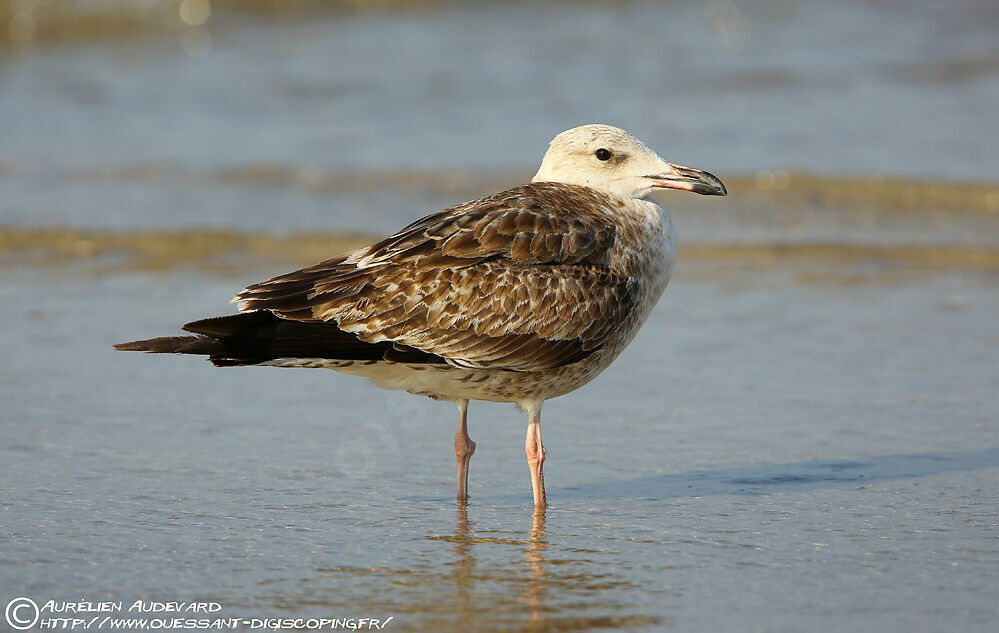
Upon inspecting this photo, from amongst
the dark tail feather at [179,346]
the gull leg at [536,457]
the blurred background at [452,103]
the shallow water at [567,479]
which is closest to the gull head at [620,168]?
the gull leg at [536,457]

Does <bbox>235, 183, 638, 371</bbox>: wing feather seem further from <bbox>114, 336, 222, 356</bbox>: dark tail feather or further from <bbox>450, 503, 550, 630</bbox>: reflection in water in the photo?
<bbox>450, 503, 550, 630</bbox>: reflection in water

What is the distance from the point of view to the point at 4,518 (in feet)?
18.1

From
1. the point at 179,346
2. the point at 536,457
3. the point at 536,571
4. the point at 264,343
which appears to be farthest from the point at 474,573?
the point at 179,346

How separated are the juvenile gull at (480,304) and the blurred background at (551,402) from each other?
541 mm

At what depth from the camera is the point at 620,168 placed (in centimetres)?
647

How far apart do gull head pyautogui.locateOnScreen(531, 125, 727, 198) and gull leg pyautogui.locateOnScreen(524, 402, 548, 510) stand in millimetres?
1144

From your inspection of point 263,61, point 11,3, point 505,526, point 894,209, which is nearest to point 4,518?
point 505,526

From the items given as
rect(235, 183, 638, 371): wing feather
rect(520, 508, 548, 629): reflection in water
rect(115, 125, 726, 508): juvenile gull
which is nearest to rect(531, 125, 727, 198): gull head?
rect(115, 125, 726, 508): juvenile gull

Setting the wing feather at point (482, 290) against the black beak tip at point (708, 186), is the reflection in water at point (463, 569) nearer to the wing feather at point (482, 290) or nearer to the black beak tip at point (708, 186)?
the wing feather at point (482, 290)

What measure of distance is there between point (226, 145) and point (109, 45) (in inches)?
190

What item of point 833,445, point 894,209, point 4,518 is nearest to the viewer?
point 4,518

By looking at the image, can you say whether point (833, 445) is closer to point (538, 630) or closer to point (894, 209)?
point (538, 630)

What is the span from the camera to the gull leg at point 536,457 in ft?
19.3

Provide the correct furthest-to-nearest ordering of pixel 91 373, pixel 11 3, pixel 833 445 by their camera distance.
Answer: pixel 11 3 < pixel 91 373 < pixel 833 445
